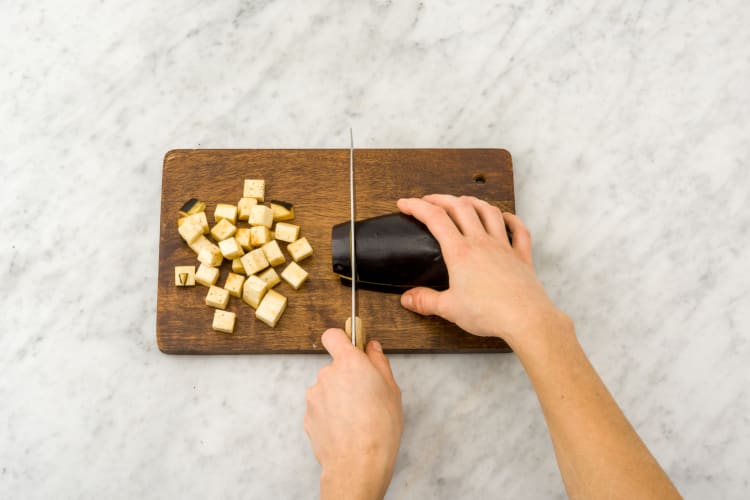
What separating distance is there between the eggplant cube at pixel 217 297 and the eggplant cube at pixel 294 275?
0.13 meters

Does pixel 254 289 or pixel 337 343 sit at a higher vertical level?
pixel 254 289

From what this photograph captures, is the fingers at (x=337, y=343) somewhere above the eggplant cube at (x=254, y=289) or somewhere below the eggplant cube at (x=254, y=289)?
below

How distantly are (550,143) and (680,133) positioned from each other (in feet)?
1.10

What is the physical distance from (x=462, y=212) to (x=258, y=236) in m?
0.44

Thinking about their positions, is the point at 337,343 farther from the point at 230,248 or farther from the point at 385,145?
the point at 385,145

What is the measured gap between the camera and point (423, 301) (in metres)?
1.19

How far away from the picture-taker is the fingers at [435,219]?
3.74ft

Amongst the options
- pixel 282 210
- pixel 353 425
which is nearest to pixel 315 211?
Result: pixel 282 210

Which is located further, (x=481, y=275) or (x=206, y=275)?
(x=206, y=275)

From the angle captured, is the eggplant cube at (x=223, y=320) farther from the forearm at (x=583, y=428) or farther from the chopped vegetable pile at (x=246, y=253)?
the forearm at (x=583, y=428)

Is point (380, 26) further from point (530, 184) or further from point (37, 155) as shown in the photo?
point (37, 155)

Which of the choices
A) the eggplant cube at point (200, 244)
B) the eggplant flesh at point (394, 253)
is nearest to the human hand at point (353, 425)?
the eggplant flesh at point (394, 253)

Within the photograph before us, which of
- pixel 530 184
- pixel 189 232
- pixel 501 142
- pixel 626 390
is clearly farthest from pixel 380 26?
pixel 626 390

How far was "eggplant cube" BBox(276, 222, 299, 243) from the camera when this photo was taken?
1271mm
